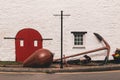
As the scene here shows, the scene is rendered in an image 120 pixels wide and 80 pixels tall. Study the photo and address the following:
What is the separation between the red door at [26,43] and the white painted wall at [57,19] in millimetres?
328

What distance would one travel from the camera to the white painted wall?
26.5m

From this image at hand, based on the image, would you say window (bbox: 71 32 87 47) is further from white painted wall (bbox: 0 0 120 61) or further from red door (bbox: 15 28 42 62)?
red door (bbox: 15 28 42 62)

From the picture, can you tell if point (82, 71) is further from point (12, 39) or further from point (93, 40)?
point (12, 39)

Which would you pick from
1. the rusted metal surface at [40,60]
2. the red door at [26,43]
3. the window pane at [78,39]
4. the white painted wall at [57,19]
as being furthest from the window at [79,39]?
the rusted metal surface at [40,60]

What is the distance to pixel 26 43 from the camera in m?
26.9

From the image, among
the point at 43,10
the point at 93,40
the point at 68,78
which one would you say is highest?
the point at 43,10

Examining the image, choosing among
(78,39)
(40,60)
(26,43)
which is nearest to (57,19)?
(78,39)

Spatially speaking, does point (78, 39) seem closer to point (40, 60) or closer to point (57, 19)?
point (57, 19)

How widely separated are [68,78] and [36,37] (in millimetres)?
7139

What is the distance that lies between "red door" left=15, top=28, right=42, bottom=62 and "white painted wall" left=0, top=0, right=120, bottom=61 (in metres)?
0.33

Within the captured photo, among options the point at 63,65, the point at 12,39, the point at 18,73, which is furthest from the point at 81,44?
the point at 18,73

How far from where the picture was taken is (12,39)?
26672 millimetres

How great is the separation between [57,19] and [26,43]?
8.53ft

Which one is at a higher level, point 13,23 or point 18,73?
point 13,23
